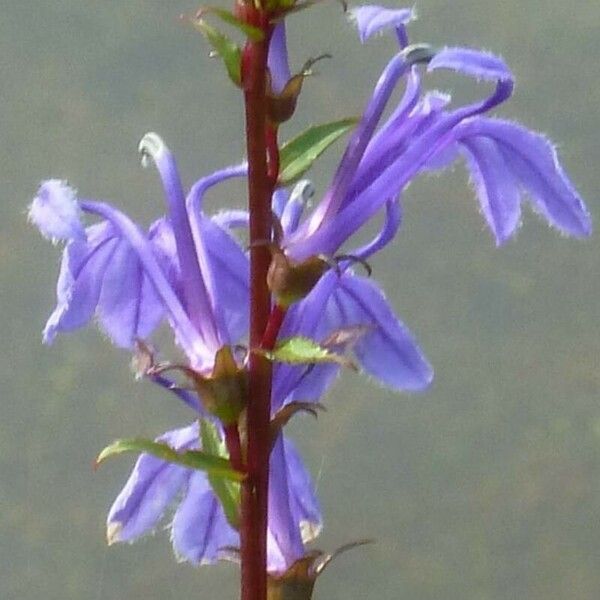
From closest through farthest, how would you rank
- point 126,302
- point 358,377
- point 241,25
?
point 241,25 < point 126,302 < point 358,377

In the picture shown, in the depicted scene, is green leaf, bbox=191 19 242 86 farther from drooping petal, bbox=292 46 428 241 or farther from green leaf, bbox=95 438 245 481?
green leaf, bbox=95 438 245 481

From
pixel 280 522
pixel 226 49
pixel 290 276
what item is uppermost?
pixel 226 49

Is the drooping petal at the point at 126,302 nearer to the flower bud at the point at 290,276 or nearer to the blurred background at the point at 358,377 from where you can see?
the flower bud at the point at 290,276

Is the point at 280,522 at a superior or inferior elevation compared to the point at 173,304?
inferior

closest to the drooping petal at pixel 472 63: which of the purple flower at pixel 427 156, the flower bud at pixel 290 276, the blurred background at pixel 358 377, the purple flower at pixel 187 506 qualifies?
the purple flower at pixel 427 156

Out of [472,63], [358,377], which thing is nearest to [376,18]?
[472,63]

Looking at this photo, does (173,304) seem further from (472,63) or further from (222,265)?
(472,63)
